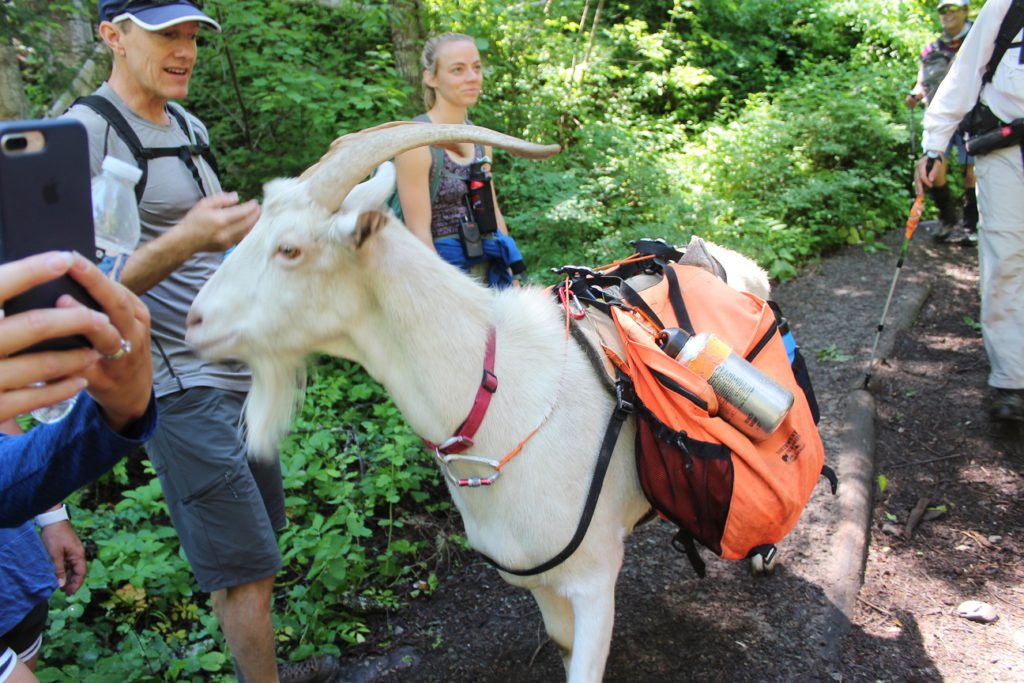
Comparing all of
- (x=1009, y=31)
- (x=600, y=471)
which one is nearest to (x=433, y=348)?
(x=600, y=471)

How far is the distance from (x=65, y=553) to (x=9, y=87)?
3279 mm

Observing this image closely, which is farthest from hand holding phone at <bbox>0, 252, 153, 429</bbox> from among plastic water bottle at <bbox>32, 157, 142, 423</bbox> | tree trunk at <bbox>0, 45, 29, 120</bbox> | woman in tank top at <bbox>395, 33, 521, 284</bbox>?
tree trunk at <bbox>0, 45, 29, 120</bbox>

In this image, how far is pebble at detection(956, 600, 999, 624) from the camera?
315 centimetres

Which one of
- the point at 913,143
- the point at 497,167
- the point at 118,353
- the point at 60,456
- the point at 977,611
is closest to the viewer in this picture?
the point at 118,353

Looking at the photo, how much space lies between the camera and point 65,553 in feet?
7.52

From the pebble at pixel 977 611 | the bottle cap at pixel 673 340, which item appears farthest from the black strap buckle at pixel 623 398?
the pebble at pixel 977 611

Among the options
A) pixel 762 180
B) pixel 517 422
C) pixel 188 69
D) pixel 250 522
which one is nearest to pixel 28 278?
pixel 517 422

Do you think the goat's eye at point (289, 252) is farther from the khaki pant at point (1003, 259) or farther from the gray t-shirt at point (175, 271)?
the khaki pant at point (1003, 259)

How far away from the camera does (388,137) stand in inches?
78.2

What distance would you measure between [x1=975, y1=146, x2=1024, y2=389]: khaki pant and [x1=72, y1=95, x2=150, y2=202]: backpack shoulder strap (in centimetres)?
424

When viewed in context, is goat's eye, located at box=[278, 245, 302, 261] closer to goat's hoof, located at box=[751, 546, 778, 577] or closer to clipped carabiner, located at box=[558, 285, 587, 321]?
clipped carabiner, located at box=[558, 285, 587, 321]

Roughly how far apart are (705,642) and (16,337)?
2.93 metres

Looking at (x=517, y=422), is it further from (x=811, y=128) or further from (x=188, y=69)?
(x=811, y=128)

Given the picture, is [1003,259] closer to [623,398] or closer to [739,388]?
[739,388]
